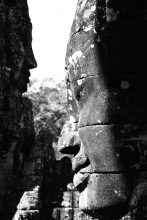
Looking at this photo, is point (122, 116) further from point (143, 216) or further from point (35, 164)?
point (35, 164)

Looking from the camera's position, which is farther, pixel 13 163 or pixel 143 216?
pixel 13 163

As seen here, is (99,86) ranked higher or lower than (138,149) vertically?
higher

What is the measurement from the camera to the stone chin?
234 centimetres

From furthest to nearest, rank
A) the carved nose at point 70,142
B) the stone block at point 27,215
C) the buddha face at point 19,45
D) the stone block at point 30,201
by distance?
1. the buddha face at point 19,45
2. the stone block at point 30,201
3. the stone block at point 27,215
4. the carved nose at point 70,142

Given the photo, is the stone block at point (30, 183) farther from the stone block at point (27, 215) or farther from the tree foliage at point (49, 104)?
the tree foliage at point (49, 104)

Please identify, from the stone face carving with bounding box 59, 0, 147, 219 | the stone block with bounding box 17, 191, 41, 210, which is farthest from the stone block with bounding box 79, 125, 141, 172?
the stone block with bounding box 17, 191, 41, 210

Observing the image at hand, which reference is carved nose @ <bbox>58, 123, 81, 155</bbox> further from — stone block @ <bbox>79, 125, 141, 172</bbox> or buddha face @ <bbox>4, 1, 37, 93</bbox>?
buddha face @ <bbox>4, 1, 37, 93</bbox>

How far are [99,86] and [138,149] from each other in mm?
439

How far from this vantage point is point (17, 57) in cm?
888

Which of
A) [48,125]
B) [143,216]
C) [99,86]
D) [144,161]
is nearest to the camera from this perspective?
[143,216]

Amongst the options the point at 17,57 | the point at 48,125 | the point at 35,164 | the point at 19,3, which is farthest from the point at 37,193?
the point at 48,125

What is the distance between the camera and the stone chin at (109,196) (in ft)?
7.68

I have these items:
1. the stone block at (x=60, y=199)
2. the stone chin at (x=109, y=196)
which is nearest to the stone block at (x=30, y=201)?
the stone block at (x=60, y=199)

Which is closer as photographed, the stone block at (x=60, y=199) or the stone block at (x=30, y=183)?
the stone block at (x=30, y=183)
